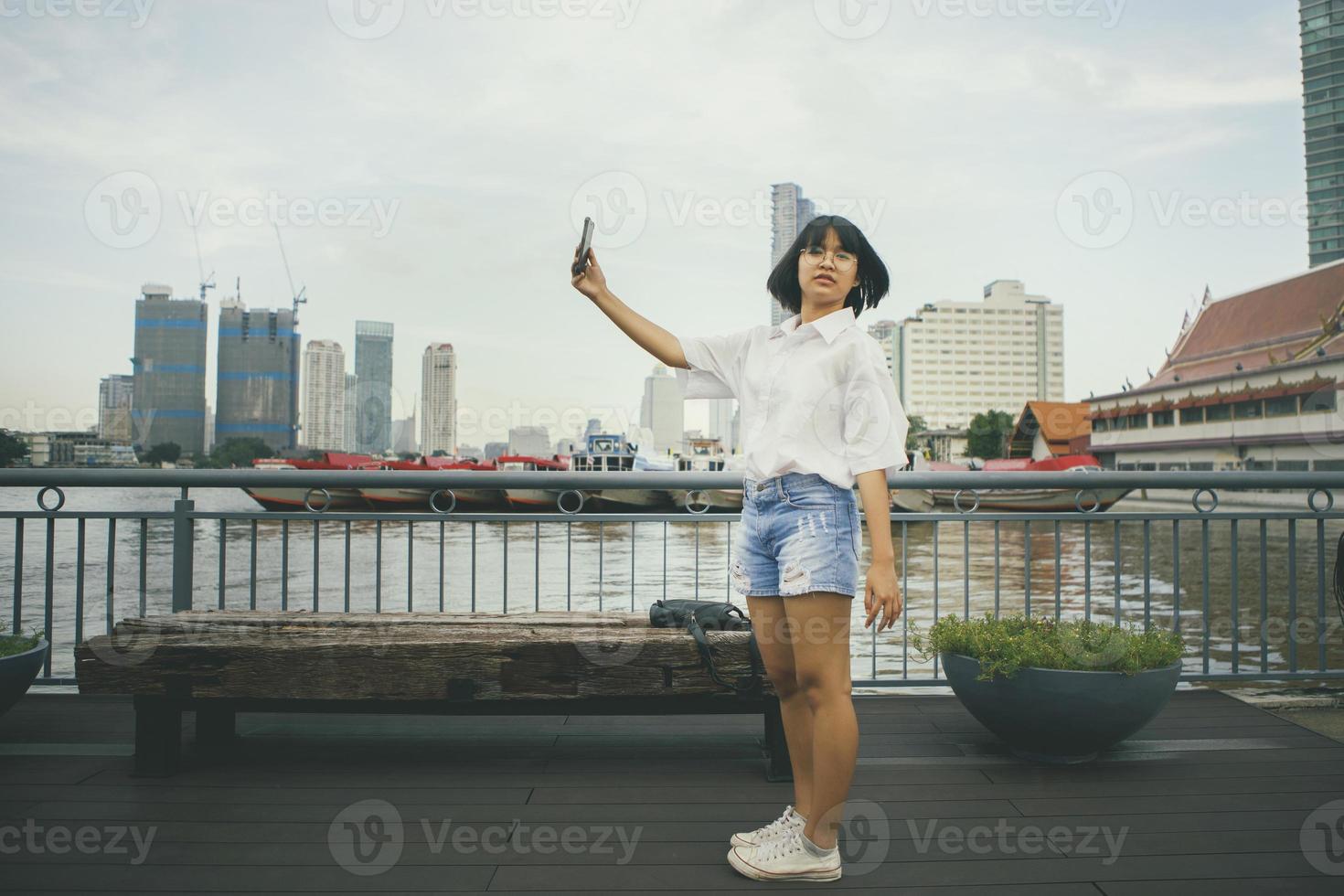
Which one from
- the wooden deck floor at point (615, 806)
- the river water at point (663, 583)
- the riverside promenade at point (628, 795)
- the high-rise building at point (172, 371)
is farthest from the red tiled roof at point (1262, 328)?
the high-rise building at point (172, 371)

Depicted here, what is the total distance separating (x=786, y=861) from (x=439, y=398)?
104960 millimetres

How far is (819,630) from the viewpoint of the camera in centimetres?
208

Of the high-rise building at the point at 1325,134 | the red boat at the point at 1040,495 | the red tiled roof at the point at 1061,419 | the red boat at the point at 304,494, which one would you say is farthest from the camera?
the high-rise building at the point at 1325,134

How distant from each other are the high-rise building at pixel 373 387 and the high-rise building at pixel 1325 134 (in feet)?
397

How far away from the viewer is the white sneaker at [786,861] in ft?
7.16

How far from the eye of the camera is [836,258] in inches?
89.2

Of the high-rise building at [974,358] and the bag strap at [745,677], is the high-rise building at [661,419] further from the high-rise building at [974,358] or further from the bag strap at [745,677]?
the high-rise building at [974,358]

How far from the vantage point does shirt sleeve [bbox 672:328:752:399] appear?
249 cm

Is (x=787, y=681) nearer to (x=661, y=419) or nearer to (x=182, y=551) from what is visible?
(x=182, y=551)

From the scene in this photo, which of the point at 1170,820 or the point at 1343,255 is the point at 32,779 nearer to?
the point at 1170,820

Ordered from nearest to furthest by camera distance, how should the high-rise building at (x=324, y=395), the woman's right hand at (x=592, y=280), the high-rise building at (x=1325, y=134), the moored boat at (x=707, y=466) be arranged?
the woman's right hand at (x=592, y=280), the moored boat at (x=707, y=466), the high-rise building at (x=324, y=395), the high-rise building at (x=1325, y=134)

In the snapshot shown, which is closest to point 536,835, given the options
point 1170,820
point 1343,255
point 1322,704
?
A: point 1170,820

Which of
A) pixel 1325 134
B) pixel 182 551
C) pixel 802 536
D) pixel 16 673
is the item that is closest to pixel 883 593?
pixel 802 536

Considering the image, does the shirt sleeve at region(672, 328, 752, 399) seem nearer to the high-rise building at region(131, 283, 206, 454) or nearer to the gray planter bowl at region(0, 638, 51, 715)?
the gray planter bowl at region(0, 638, 51, 715)
